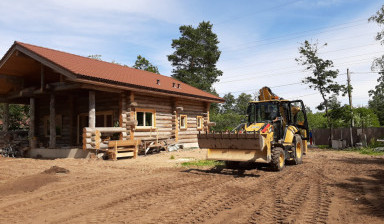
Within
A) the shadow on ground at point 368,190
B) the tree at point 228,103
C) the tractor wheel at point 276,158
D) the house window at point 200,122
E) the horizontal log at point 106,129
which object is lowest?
the shadow on ground at point 368,190

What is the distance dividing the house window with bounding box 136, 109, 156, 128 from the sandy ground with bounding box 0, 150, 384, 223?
6650 mm

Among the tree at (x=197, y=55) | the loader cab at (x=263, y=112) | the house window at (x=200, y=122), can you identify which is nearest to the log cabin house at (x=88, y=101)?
the house window at (x=200, y=122)

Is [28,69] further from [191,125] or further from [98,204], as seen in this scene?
[98,204]

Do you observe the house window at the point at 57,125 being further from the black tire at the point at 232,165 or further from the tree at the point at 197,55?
the tree at the point at 197,55

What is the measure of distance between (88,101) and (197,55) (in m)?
24.9

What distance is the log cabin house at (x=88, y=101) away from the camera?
13.3 meters

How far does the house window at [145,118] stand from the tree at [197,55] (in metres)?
23.1

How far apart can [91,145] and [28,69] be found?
24.5 feet

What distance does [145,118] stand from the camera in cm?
1609

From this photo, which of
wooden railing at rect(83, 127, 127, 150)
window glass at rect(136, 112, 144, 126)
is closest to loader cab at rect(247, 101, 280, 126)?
wooden railing at rect(83, 127, 127, 150)

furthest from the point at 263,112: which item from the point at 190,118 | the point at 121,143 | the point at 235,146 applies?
the point at 190,118

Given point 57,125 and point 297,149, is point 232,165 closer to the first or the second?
point 297,149

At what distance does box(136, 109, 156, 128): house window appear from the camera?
15.8m

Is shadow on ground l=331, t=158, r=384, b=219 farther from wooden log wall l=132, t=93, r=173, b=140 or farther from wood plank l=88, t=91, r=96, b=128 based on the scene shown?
wooden log wall l=132, t=93, r=173, b=140
